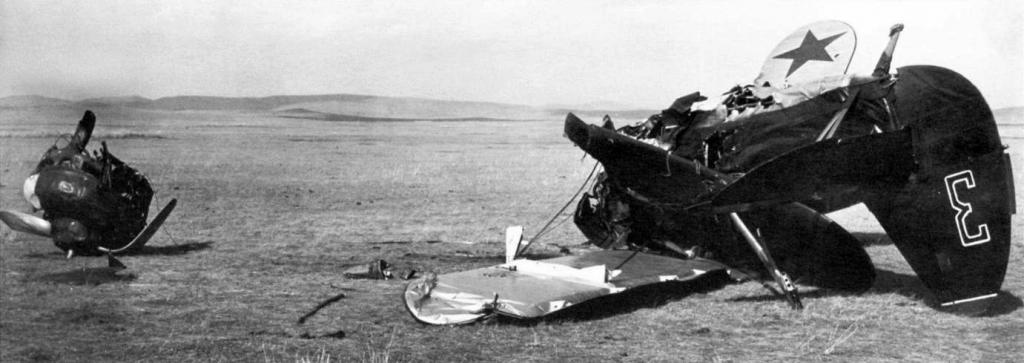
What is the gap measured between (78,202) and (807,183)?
29.7ft

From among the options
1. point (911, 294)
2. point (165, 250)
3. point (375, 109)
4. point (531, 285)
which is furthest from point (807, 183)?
point (375, 109)

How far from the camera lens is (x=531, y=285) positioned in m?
9.52

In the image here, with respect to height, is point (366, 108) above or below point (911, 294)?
below

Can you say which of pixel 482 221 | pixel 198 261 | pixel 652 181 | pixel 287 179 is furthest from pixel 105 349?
pixel 287 179

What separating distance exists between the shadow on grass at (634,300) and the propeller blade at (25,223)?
6.84 metres

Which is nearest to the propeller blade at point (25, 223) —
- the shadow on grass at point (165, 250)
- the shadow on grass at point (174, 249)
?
the shadow on grass at point (165, 250)

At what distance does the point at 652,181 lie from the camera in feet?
34.2

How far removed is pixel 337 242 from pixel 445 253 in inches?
81.7

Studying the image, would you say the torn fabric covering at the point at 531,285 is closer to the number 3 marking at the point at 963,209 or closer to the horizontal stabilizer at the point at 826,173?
the horizontal stabilizer at the point at 826,173

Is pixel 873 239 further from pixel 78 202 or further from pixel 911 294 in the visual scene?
pixel 78 202

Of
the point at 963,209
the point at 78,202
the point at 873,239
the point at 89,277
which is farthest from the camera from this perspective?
the point at 873,239

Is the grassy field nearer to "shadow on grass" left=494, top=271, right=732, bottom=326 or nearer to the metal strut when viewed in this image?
"shadow on grass" left=494, top=271, right=732, bottom=326


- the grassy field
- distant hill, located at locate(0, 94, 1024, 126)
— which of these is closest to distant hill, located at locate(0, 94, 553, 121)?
distant hill, located at locate(0, 94, 1024, 126)

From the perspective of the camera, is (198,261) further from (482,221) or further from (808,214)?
(808,214)
